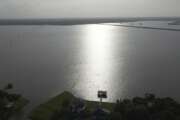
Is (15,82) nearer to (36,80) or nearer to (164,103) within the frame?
(36,80)

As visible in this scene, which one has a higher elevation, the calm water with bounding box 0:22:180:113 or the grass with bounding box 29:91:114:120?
the calm water with bounding box 0:22:180:113

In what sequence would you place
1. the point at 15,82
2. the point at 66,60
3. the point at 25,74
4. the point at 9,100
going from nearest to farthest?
the point at 9,100 < the point at 15,82 < the point at 25,74 < the point at 66,60

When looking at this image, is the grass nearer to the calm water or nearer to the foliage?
the foliage

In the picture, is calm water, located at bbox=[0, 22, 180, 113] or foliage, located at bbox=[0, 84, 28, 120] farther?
calm water, located at bbox=[0, 22, 180, 113]

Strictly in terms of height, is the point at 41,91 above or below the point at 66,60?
below

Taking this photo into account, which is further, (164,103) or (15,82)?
(15,82)


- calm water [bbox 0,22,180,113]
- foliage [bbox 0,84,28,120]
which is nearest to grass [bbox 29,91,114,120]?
foliage [bbox 0,84,28,120]

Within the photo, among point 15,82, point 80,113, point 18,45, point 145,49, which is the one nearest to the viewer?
point 80,113

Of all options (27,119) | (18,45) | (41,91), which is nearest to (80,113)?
(27,119)

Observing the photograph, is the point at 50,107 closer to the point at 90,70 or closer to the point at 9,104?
the point at 9,104

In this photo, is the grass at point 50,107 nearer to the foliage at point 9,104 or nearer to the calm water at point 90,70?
the foliage at point 9,104

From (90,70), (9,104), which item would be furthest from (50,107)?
(90,70)
